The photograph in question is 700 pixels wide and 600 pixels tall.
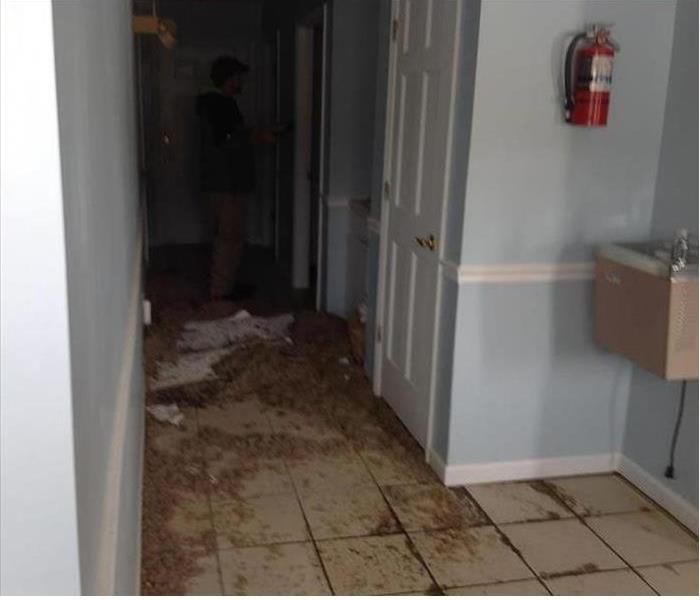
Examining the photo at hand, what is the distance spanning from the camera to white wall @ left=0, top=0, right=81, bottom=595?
26.5 inches

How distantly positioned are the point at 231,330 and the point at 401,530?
229 cm

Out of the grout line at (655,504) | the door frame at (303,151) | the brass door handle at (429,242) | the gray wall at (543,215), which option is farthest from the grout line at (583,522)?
the door frame at (303,151)

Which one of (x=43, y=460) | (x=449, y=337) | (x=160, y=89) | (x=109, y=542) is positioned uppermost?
(x=160, y=89)

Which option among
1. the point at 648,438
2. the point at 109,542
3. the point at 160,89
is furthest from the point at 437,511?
the point at 160,89

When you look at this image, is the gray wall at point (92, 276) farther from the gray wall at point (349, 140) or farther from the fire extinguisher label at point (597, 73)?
the gray wall at point (349, 140)

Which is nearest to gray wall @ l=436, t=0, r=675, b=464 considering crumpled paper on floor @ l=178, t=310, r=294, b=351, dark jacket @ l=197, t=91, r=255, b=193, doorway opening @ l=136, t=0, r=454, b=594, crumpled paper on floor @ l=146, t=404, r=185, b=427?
doorway opening @ l=136, t=0, r=454, b=594

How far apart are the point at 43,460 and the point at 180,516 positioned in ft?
6.73

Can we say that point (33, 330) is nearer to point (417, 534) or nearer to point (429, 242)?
point (417, 534)

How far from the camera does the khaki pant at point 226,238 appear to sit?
5277mm

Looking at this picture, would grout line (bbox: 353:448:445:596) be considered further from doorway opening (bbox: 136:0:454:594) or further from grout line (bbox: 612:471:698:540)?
grout line (bbox: 612:471:698:540)

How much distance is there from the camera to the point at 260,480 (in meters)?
2.96

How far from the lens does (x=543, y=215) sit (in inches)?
111

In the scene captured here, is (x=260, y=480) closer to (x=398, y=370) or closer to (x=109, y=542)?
(x=398, y=370)

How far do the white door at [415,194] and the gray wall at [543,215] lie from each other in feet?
0.61
